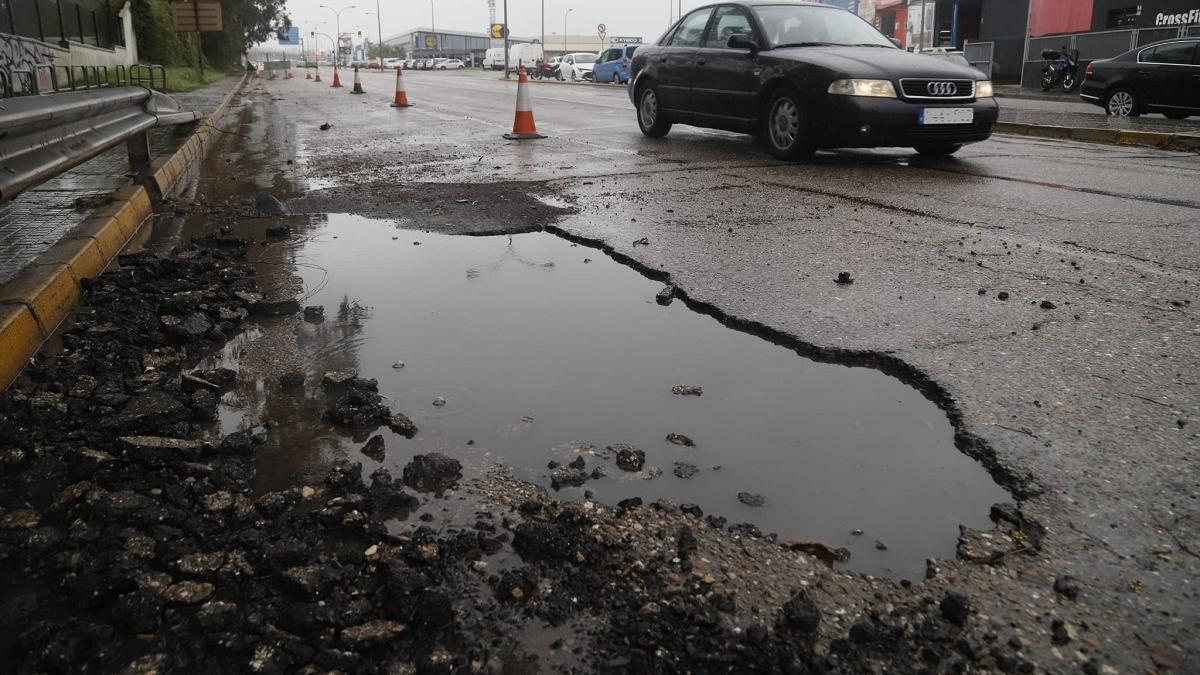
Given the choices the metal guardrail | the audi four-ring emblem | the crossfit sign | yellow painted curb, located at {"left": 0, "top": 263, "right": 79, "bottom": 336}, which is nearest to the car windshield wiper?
the audi four-ring emblem

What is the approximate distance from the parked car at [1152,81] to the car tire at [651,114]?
9.07 meters

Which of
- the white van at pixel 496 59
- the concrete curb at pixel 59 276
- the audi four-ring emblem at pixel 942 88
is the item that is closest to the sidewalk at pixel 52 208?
the concrete curb at pixel 59 276

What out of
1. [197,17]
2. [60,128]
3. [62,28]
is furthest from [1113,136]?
[197,17]

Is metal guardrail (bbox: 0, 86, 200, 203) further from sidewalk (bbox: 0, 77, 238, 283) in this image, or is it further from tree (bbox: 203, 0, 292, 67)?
tree (bbox: 203, 0, 292, 67)

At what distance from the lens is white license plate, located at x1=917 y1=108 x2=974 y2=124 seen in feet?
26.9

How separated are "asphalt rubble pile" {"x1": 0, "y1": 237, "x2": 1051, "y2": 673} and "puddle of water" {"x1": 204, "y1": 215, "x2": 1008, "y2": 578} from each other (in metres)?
0.15

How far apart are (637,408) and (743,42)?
716 cm

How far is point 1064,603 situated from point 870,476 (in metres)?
0.67

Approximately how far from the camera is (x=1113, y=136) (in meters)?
11.3

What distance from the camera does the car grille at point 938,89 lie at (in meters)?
8.18

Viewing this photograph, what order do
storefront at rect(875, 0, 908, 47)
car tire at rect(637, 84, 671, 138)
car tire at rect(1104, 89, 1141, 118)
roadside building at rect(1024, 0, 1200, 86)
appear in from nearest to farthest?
car tire at rect(637, 84, 671, 138) < car tire at rect(1104, 89, 1141, 118) < roadside building at rect(1024, 0, 1200, 86) < storefront at rect(875, 0, 908, 47)

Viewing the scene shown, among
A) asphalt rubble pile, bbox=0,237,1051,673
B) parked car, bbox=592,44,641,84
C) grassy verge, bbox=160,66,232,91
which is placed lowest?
asphalt rubble pile, bbox=0,237,1051,673

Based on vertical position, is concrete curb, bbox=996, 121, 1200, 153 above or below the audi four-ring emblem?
below

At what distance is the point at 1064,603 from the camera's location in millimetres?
1812
